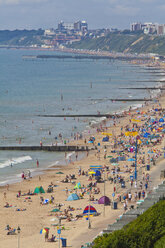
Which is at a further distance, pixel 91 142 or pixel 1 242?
pixel 91 142

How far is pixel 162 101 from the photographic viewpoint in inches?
3691

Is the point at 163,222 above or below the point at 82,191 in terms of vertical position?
above

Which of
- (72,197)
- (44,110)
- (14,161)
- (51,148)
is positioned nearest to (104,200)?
(72,197)

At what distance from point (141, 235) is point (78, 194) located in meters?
16.3

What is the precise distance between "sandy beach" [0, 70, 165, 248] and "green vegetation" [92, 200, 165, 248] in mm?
5127

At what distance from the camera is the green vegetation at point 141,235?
70.1 ft

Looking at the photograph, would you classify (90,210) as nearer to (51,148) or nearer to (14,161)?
(14,161)

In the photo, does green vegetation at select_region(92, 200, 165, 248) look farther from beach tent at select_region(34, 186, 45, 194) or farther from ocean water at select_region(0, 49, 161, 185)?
ocean water at select_region(0, 49, 161, 185)

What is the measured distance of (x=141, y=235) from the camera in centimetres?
2248

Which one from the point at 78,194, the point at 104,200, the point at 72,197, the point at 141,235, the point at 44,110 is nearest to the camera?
the point at 141,235

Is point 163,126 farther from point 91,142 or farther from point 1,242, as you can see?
point 1,242

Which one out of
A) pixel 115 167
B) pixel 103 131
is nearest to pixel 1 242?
pixel 115 167

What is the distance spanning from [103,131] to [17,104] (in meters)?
34.8

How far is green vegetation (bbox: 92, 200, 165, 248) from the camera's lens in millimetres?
21375
